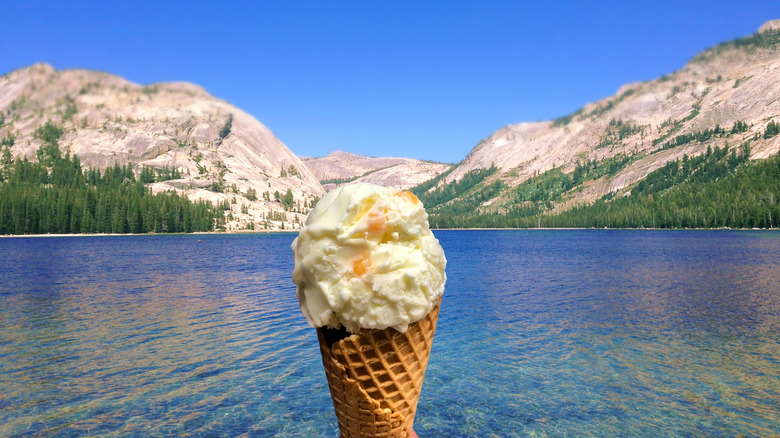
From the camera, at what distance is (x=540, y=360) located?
2020 cm

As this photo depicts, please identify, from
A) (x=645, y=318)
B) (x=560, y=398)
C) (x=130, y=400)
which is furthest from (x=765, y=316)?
(x=130, y=400)

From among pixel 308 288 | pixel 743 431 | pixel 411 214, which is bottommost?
pixel 743 431

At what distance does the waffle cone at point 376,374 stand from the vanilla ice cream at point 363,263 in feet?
0.52

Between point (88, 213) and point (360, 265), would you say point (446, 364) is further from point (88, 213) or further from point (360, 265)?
point (88, 213)

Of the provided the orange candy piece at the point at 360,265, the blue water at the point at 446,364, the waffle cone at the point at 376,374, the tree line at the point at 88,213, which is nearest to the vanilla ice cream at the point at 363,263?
the orange candy piece at the point at 360,265

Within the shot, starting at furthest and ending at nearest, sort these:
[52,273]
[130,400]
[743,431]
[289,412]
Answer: [52,273] < [130,400] < [289,412] < [743,431]

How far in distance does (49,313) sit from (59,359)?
43.6ft

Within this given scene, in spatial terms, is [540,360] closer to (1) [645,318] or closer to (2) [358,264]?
(1) [645,318]

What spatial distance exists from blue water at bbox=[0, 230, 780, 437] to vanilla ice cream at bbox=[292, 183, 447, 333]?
10.9 metres

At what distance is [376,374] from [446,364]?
54.5 feet

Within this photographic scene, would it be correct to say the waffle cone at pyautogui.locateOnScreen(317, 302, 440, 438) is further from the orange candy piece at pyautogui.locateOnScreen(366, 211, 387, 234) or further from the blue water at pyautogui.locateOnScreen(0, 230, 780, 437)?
the blue water at pyautogui.locateOnScreen(0, 230, 780, 437)

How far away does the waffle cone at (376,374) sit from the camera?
3904 mm

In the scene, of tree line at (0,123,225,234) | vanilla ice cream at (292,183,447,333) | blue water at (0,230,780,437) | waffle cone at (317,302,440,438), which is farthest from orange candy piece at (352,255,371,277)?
tree line at (0,123,225,234)

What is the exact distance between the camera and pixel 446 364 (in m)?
19.7
